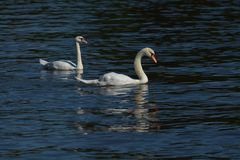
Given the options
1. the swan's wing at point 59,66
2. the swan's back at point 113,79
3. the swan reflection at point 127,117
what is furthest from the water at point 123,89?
the swan's wing at point 59,66

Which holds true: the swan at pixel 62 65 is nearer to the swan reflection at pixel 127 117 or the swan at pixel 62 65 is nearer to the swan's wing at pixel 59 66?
the swan's wing at pixel 59 66

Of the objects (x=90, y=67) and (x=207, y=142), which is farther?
(x=90, y=67)

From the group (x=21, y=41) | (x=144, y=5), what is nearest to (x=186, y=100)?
(x=21, y=41)

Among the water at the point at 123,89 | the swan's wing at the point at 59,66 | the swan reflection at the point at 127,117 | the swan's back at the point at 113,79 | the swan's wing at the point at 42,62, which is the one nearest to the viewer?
the water at the point at 123,89

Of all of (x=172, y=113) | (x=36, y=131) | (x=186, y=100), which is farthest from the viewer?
(x=186, y=100)

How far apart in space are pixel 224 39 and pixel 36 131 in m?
18.5

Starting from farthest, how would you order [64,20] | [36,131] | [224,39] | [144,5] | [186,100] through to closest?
[144,5]
[64,20]
[224,39]
[186,100]
[36,131]

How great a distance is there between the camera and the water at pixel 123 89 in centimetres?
1970

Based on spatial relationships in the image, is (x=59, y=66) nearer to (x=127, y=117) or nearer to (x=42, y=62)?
(x=42, y=62)

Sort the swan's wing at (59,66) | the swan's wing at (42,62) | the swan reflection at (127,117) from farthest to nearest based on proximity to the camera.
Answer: the swan's wing at (42,62)
the swan's wing at (59,66)
the swan reflection at (127,117)

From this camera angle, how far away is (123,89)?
2822 cm

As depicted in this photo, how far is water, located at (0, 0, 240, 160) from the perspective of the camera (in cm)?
1970

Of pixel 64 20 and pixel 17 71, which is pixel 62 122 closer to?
pixel 17 71

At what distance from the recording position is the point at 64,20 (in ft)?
155
